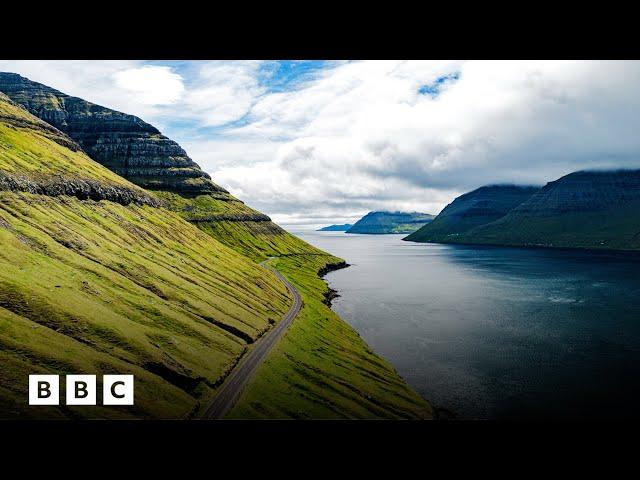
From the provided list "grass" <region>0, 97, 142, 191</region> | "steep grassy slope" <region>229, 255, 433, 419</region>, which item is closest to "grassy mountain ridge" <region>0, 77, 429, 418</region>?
"steep grassy slope" <region>229, 255, 433, 419</region>

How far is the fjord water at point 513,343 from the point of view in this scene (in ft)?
213

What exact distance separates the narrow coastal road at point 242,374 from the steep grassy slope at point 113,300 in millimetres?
1959

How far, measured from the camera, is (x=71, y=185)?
12800cm

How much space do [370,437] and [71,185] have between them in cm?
14532

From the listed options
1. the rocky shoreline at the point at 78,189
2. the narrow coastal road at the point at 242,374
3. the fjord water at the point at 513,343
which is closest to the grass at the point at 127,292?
the narrow coastal road at the point at 242,374

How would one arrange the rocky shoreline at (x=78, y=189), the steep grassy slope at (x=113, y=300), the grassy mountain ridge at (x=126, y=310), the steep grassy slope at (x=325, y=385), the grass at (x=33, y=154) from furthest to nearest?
the grass at (x=33, y=154) → the rocky shoreline at (x=78, y=189) → the steep grassy slope at (x=325, y=385) → the grassy mountain ridge at (x=126, y=310) → the steep grassy slope at (x=113, y=300)

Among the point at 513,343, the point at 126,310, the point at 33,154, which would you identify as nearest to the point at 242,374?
the point at 126,310

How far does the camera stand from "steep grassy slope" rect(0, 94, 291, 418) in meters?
51.0

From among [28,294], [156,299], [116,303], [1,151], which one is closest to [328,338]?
[156,299]

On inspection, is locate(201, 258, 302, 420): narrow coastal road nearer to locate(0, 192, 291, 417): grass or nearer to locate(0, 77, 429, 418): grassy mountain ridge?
locate(0, 77, 429, 418): grassy mountain ridge

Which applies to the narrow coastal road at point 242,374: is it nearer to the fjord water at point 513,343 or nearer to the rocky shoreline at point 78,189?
the fjord water at point 513,343

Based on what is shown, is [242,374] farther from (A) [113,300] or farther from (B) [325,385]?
(A) [113,300]
